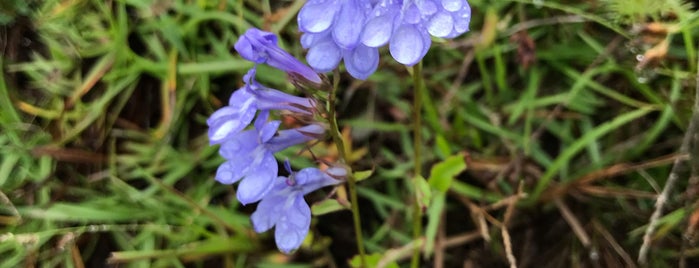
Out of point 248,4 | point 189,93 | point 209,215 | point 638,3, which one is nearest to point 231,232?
point 209,215

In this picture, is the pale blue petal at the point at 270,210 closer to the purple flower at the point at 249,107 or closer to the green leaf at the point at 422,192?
the purple flower at the point at 249,107

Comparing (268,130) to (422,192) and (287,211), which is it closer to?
(287,211)

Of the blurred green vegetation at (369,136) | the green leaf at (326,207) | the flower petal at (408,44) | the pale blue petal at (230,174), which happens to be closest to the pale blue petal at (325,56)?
the flower petal at (408,44)

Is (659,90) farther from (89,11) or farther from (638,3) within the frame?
(89,11)

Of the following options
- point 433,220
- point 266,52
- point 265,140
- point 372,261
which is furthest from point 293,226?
point 433,220

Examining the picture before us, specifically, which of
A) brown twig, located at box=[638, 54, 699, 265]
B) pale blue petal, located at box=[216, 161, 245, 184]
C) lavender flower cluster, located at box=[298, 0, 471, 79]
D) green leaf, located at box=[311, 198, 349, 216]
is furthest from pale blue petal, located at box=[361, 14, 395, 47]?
brown twig, located at box=[638, 54, 699, 265]

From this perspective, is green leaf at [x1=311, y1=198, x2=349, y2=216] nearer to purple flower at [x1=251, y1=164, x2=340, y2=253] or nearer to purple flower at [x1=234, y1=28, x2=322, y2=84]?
purple flower at [x1=251, y1=164, x2=340, y2=253]
